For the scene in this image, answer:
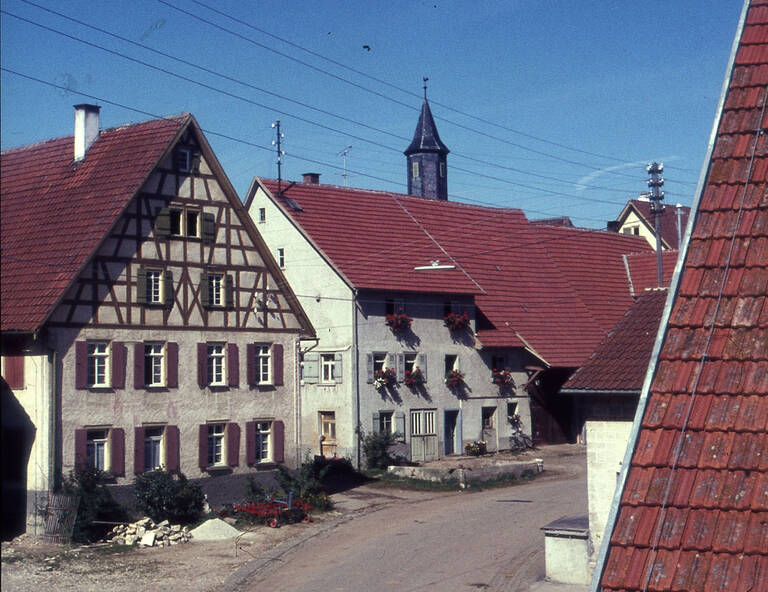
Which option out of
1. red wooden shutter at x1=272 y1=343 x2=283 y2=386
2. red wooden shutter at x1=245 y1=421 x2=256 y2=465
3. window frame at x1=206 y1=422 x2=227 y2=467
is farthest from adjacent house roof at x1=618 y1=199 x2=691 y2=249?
window frame at x1=206 y1=422 x2=227 y2=467

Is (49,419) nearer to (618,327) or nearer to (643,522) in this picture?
(618,327)

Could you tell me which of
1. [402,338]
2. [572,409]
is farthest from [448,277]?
[572,409]

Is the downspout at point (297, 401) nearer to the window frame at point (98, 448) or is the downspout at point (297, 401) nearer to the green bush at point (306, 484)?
the green bush at point (306, 484)

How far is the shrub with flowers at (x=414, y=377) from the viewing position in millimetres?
38250

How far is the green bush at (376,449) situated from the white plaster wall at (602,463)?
1708 cm

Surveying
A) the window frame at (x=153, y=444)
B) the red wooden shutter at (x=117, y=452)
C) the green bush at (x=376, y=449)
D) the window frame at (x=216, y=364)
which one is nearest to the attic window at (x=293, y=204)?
the green bush at (x=376, y=449)

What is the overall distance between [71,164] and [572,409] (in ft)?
79.4

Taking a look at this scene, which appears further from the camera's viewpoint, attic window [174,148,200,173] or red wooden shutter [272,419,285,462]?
red wooden shutter [272,419,285,462]

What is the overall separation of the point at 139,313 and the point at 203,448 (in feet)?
14.3

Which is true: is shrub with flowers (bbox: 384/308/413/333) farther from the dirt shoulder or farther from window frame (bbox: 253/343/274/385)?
the dirt shoulder

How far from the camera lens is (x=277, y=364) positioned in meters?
31.2

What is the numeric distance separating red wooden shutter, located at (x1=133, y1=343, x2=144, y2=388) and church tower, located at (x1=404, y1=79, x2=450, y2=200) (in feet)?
143

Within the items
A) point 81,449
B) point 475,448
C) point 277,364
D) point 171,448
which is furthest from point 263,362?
point 475,448

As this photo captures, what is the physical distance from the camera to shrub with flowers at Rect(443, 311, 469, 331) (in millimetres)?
40031
